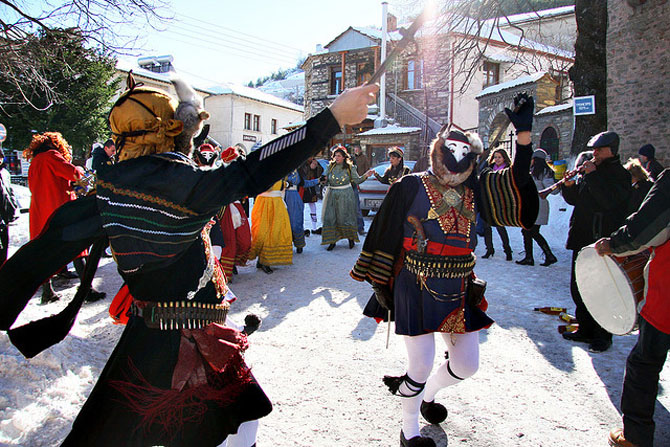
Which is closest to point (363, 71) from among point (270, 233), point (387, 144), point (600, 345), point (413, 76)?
point (413, 76)

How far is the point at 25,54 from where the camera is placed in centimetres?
523

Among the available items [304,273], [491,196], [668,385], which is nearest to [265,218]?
[304,273]

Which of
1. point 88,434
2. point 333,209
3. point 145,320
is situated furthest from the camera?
point 333,209

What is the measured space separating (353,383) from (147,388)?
2179 millimetres

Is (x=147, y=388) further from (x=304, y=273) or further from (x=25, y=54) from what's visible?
(x=304, y=273)

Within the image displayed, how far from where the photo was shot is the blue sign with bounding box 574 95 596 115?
9.97 meters

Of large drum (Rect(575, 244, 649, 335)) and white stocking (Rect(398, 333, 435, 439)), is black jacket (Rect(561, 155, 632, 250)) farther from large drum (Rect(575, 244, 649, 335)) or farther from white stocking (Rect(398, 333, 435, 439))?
white stocking (Rect(398, 333, 435, 439))

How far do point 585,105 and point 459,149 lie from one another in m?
8.76

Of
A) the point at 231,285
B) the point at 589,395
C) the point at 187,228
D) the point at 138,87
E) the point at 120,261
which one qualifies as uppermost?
the point at 138,87

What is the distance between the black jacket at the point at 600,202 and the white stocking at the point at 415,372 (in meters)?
2.79

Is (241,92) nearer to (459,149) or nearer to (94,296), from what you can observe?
(94,296)

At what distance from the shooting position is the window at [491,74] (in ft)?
86.2

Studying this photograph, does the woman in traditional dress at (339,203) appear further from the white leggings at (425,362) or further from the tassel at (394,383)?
the white leggings at (425,362)

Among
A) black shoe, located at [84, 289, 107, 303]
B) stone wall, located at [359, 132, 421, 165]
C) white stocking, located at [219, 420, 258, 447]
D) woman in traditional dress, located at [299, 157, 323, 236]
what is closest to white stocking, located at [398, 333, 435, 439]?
white stocking, located at [219, 420, 258, 447]
